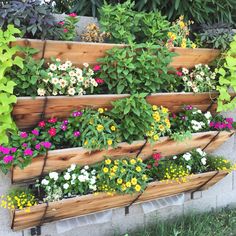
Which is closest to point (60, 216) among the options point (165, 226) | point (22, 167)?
point (22, 167)

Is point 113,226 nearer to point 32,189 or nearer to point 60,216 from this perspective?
point 60,216

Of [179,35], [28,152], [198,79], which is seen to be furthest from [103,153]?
[179,35]

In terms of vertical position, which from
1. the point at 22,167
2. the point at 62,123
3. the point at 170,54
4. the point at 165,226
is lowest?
the point at 165,226

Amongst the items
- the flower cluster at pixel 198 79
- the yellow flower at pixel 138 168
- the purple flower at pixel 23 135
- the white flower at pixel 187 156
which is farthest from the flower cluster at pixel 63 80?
the white flower at pixel 187 156

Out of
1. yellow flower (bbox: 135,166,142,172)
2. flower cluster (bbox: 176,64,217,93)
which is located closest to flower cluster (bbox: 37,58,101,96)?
yellow flower (bbox: 135,166,142,172)

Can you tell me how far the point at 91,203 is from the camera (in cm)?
250

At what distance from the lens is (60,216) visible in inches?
98.0

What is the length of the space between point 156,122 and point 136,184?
481mm

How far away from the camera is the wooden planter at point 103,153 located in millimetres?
2230

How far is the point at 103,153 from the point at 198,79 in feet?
3.25

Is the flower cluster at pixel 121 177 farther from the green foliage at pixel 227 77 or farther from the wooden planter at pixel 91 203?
the green foliage at pixel 227 77

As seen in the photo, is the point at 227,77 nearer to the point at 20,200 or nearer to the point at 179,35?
the point at 179,35

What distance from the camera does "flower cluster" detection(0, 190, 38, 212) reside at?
2241mm

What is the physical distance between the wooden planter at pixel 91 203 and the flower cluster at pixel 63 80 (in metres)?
0.73
